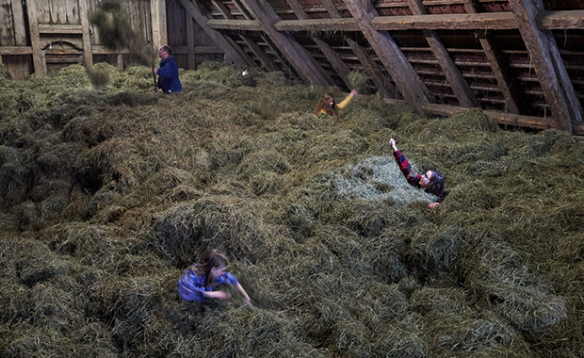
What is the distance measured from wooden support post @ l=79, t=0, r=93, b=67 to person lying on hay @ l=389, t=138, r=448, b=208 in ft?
28.4

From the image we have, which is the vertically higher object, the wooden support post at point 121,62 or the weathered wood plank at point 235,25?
the weathered wood plank at point 235,25

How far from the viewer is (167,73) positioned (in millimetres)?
9086

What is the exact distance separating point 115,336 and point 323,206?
227 centimetres

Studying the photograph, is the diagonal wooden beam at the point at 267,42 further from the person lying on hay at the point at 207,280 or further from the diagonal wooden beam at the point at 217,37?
the person lying on hay at the point at 207,280

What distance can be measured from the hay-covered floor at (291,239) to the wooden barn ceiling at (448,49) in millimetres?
536

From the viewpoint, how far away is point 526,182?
504cm

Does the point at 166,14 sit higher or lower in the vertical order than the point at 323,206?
higher

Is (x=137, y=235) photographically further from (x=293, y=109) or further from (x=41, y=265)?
(x=293, y=109)

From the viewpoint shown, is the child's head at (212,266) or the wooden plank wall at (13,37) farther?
the wooden plank wall at (13,37)

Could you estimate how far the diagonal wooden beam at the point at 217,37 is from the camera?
12344 millimetres

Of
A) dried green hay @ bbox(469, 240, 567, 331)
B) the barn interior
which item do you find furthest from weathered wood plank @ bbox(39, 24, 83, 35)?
dried green hay @ bbox(469, 240, 567, 331)

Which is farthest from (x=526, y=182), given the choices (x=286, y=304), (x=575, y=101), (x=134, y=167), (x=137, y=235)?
(x=134, y=167)

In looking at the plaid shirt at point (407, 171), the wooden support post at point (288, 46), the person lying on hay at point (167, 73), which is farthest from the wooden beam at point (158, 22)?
the plaid shirt at point (407, 171)

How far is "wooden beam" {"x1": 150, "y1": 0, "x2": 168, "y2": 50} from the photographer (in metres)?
12.0
